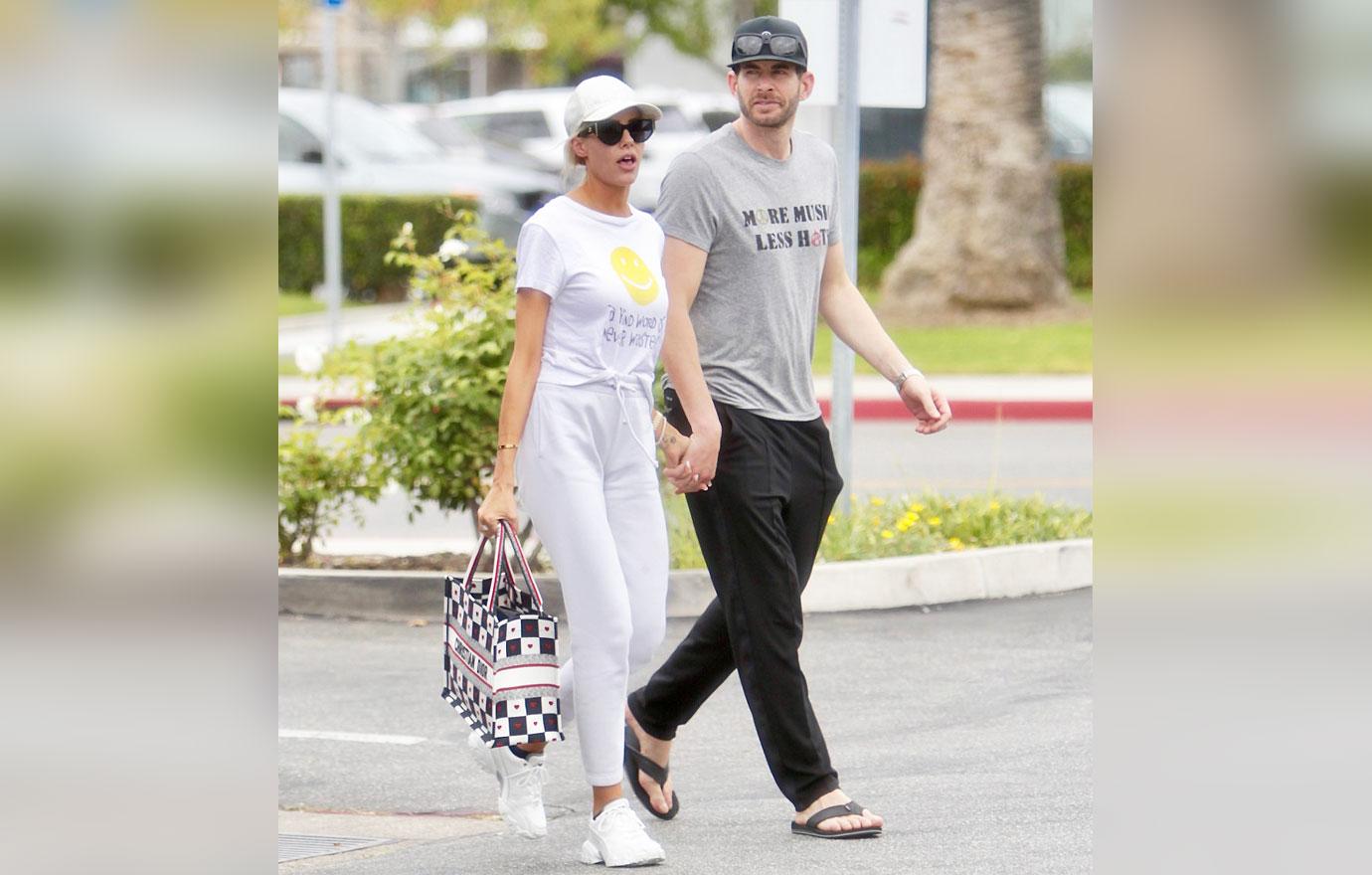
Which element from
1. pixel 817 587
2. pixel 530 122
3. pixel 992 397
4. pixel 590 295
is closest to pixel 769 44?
pixel 590 295

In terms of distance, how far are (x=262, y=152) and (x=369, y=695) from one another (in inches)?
198

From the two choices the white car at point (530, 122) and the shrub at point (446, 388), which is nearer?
the shrub at point (446, 388)

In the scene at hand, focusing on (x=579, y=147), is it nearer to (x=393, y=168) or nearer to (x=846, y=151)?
(x=846, y=151)

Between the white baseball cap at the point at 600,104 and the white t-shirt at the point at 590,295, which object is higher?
the white baseball cap at the point at 600,104

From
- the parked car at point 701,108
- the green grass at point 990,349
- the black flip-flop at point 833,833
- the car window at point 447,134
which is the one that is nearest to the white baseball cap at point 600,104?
the black flip-flop at point 833,833

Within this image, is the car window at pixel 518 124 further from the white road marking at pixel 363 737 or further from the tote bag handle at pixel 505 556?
the tote bag handle at pixel 505 556

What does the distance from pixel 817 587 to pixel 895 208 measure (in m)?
16.0

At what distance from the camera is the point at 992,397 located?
15.4 m

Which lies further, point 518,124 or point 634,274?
point 518,124

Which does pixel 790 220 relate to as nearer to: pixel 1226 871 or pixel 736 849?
pixel 736 849

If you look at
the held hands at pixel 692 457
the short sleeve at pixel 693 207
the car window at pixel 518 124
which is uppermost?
the car window at pixel 518 124

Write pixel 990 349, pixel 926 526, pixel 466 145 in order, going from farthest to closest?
pixel 466 145
pixel 990 349
pixel 926 526

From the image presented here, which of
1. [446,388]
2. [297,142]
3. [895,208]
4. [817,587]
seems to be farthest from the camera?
[895,208]

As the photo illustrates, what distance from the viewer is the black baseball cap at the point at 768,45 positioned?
4.87 meters
